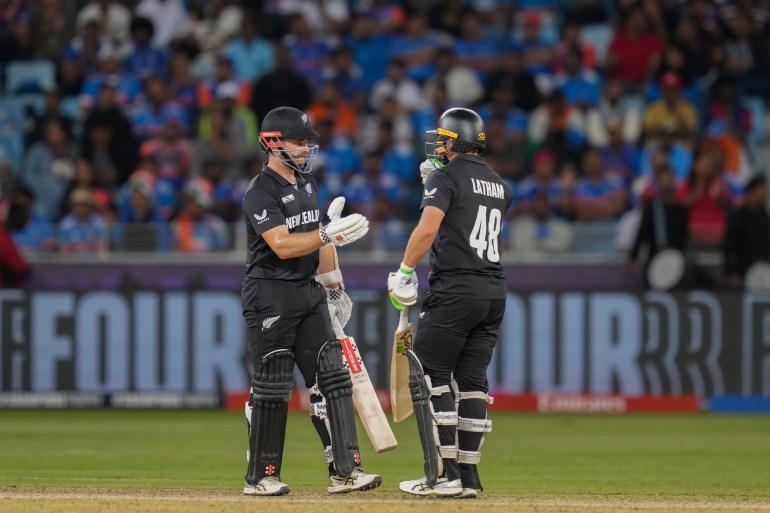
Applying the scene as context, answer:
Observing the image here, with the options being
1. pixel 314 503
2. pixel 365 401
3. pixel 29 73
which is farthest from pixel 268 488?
pixel 29 73

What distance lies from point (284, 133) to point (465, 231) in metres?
1.23

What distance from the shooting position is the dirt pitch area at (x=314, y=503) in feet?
26.6

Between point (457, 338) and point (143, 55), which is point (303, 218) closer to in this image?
point (457, 338)

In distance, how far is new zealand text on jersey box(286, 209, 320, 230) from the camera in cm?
874

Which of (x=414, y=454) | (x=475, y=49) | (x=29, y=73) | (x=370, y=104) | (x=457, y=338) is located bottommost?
(x=414, y=454)

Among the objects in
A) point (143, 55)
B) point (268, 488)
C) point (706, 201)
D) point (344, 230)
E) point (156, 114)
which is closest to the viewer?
point (344, 230)

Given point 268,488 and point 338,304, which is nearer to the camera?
point 268,488

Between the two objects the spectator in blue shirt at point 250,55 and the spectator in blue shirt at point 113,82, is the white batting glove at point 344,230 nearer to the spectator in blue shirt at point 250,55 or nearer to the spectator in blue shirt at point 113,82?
the spectator in blue shirt at point 113,82

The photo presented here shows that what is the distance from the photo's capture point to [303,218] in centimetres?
881

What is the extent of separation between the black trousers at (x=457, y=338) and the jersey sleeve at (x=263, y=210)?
3.45 ft

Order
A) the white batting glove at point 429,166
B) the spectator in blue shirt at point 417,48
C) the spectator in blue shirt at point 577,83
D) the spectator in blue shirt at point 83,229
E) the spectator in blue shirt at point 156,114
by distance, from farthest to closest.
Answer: the spectator in blue shirt at point 417,48 → the spectator in blue shirt at point 577,83 → the spectator in blue shirt at point 156,114 → the spectator in blue shirt at point 83,229 → the white batting glove at point 429,166

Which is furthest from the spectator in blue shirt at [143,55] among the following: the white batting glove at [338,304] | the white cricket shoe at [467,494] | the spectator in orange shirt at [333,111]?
the white cricket shoe at [467,494]

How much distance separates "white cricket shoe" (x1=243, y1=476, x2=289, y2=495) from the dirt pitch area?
0.08m

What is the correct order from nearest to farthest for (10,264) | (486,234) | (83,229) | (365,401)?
(486,234) → (365,401) → (10,264) → (83,229)
